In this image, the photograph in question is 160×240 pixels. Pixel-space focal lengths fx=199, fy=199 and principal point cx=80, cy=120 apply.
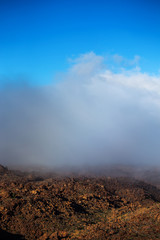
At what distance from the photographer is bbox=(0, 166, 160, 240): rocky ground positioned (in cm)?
1204

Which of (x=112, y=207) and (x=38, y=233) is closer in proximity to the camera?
(x=38, y=233)

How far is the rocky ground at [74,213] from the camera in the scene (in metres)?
12.0

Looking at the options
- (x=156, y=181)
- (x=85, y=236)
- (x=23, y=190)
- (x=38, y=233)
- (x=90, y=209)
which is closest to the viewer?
(x=85, y=236)

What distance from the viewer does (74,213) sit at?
15.1 metres

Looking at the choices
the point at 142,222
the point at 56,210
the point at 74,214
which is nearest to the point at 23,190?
the point at 56,210

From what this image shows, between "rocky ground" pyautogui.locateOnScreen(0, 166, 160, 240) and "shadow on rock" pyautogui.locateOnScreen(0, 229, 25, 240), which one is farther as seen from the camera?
"rocky ground" pyautogui.locateOnScreen(0, 166, 160, 240)

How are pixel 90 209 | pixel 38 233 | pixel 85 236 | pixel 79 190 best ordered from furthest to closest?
pixel 79 190 → pixel 90 209 → pixel 38 233 → pixel 85 236

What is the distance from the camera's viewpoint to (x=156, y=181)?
3350 cm

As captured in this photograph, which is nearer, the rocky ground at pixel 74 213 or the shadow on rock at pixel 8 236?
the shadow on rock at pixel 8 236

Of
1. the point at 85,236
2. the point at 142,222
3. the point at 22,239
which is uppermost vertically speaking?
the point at 142,222

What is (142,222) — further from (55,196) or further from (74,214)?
(55,196)

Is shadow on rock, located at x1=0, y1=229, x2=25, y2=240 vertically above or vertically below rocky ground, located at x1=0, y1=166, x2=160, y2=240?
below

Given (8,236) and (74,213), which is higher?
(74,213)

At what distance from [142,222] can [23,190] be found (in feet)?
33.8
